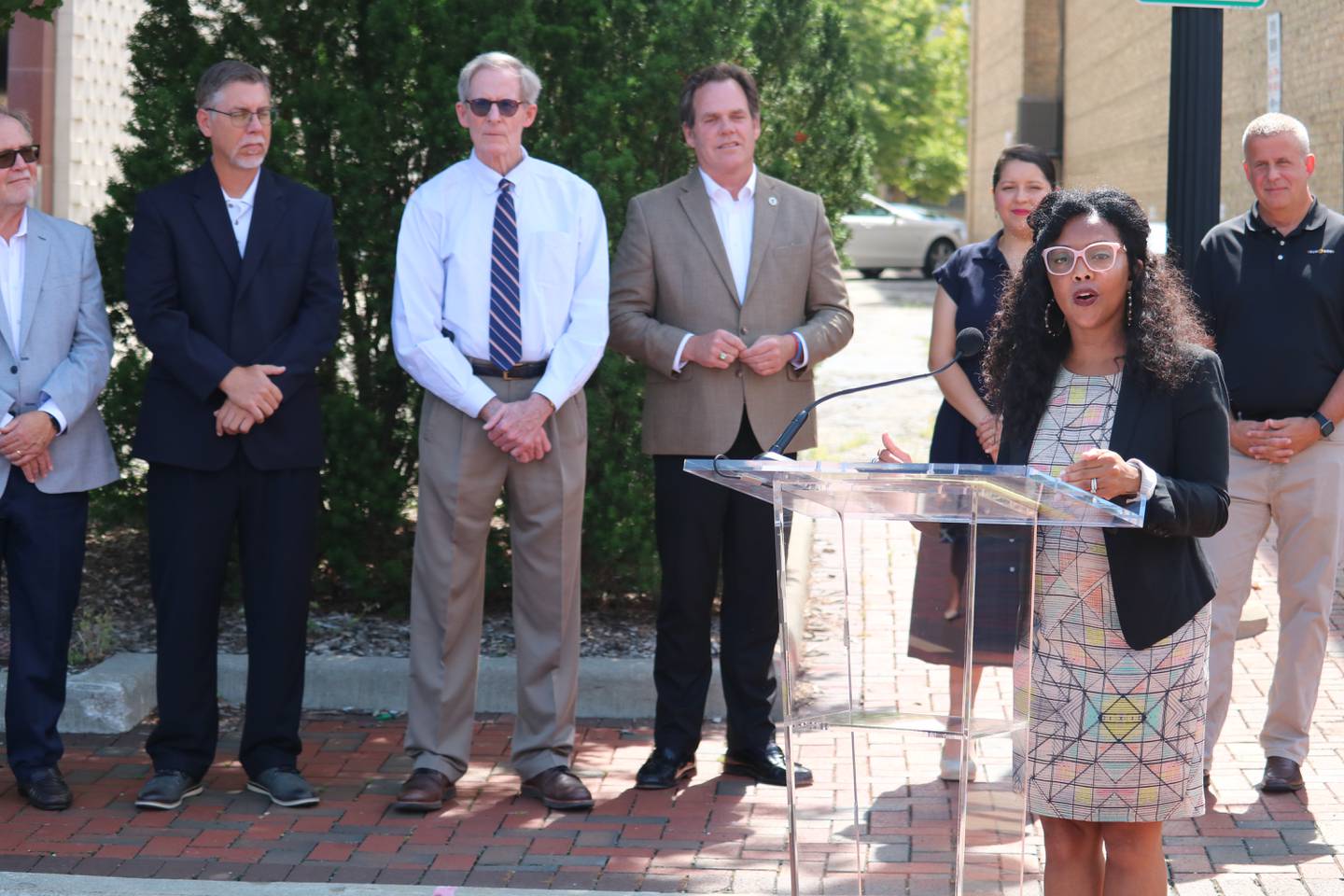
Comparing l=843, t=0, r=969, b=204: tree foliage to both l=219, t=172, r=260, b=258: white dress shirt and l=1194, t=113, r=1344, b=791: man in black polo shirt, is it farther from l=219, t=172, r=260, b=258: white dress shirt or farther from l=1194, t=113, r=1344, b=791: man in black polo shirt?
l=219, t=172, r=260, b=258: white dress shirt

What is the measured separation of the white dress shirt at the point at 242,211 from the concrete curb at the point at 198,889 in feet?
6.82

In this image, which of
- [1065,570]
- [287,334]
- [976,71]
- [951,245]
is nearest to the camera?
[1065,570]

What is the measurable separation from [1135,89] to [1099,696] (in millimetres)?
19758

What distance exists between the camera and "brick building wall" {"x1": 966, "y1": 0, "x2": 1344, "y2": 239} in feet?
41.6

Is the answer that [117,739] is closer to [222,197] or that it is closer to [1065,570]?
[222,197]

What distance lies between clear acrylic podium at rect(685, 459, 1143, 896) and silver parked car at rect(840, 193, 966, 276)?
1024 inches

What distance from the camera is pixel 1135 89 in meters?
21.8

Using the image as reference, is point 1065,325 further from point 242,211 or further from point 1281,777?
point 242,211

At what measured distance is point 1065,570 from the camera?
3.59 meters

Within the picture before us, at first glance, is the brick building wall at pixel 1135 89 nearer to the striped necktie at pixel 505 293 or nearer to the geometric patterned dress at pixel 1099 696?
the geometric patterned dress at pixel 1099 696

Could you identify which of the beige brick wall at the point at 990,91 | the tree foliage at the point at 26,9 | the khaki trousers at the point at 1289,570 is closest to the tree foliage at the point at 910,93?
the beige brick wall at the point at 990,91

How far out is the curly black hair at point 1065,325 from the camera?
3.52 m

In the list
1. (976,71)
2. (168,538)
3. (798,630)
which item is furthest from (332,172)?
(976,71)

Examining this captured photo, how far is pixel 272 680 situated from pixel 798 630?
2.22m
